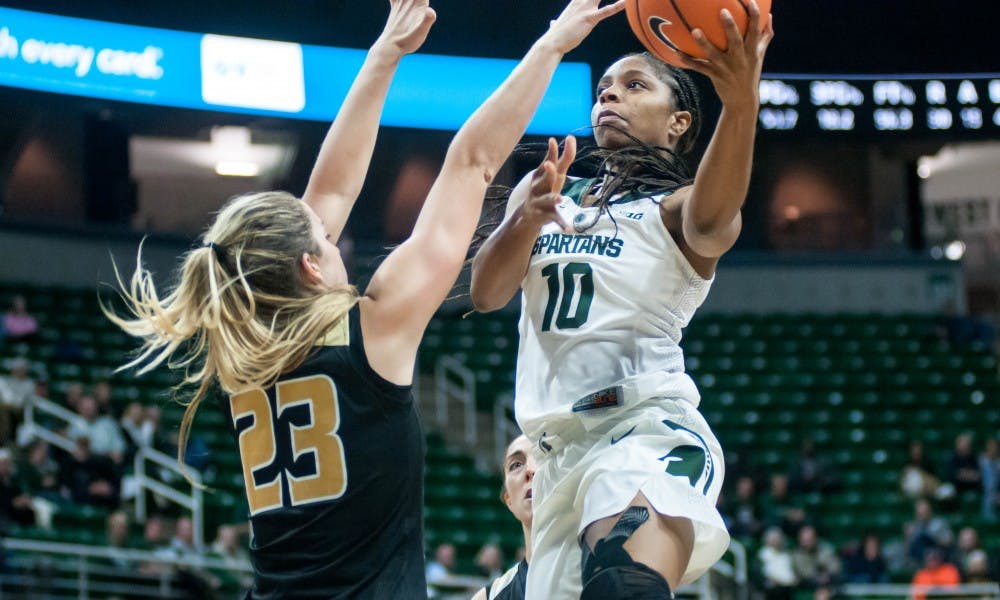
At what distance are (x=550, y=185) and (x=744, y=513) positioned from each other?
1009 cm

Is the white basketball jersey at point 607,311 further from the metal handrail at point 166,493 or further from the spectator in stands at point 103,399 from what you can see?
the spectator in stands at point 103,399

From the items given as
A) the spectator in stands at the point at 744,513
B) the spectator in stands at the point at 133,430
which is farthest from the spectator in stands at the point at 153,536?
the spectator in stands at the point at 744,513

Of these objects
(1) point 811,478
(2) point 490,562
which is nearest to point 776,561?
(1) point 811,478

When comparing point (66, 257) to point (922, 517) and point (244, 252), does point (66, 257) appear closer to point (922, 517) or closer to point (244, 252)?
point (922, 517)

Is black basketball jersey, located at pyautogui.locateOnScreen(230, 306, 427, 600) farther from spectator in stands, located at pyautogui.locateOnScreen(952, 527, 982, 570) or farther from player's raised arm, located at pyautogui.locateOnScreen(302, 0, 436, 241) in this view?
spectator in stands, located at pyautogui.locateOnScreen(952, 527, 982, 570)

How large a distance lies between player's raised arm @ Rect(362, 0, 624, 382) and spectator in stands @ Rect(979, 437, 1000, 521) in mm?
11907

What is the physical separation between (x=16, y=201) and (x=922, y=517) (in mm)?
11995

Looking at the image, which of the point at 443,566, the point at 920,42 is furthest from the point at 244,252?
the point at 920,42

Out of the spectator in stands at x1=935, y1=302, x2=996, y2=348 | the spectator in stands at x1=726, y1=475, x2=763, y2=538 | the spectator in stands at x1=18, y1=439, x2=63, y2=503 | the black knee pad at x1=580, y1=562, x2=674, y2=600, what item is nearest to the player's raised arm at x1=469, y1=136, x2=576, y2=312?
the black knee pad at x1=580, y1=562, x2=674, y2=600

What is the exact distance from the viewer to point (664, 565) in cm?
305

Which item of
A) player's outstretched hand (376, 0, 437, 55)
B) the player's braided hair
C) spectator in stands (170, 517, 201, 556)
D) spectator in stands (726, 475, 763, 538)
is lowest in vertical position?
spectator in stands (726, 475, 763, 538)

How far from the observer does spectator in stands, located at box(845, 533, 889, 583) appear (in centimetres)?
1202

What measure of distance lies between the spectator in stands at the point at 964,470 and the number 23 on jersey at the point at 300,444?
12672mm

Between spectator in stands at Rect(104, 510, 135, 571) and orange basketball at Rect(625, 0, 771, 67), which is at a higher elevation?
orange basketball at Rect(625, 0, 771, 67)
